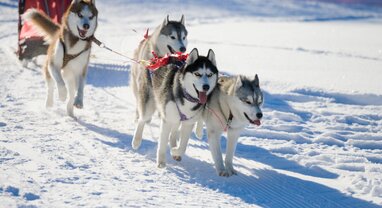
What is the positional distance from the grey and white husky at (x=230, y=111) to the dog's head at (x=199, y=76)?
0.44 ft

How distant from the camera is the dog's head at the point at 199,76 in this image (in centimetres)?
314

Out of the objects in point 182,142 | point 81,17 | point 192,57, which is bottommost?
point 182,142

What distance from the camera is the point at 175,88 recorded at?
10.8 ft

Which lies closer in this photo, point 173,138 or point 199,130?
point 173,138

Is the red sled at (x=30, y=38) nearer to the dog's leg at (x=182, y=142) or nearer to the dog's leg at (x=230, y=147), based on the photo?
the dog's leg at (x=182, y=142)

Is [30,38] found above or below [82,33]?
below

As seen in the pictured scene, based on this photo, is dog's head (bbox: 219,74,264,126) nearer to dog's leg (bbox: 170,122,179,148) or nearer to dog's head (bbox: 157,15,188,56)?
dog's leg (bbox: 170,122,179,148)

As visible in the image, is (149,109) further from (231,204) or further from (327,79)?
(327,79)

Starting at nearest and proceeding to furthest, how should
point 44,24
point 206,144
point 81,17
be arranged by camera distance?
point 206,144
point 81,17
point 44,24

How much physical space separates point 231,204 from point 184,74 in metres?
0.92

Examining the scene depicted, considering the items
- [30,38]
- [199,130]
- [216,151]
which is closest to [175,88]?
[216,151]

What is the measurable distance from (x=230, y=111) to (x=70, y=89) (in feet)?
5.97

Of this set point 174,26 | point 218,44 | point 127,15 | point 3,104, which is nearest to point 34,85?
point 3,104

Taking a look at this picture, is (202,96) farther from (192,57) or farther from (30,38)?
(30,38)
